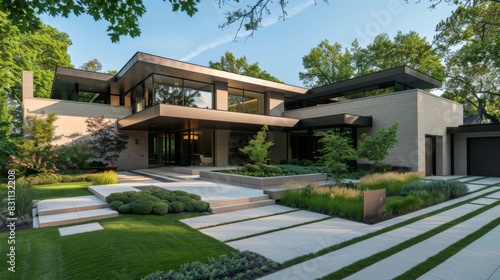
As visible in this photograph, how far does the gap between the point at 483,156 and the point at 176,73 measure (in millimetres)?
21461

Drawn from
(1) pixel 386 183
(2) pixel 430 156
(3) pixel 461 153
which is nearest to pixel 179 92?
(1) pixel 386 183

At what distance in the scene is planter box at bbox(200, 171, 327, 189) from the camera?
34.2ft

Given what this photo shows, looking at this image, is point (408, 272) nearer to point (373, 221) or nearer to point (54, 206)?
point (373, 221)

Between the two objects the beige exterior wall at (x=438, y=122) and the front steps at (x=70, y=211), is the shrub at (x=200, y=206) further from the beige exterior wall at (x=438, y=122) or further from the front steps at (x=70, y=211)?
the beige exterior wall at (x=438, y=122)

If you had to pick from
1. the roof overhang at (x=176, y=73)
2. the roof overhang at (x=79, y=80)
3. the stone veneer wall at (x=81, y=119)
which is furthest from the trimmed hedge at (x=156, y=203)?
the roof overhang at (x=79, y=80)

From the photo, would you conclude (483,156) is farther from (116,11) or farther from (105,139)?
(105,139)

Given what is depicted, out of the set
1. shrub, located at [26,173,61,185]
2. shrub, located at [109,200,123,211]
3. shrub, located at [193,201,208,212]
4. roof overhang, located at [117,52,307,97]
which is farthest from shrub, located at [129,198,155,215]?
roof overhang, located at [117,52,307,97]

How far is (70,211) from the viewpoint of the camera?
22.8ft

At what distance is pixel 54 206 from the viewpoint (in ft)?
23.2

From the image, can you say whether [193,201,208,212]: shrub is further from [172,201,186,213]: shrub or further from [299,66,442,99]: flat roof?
[299,66,442,99]: flat roof

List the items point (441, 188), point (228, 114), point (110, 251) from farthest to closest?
point (228, 114) → point (441, 188) → point (110, 251)

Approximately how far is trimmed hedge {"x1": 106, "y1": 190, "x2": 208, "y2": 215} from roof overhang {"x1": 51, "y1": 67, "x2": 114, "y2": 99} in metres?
14.5

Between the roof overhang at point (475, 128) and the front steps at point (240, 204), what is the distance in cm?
1628

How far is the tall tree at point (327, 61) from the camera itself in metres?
34.9
